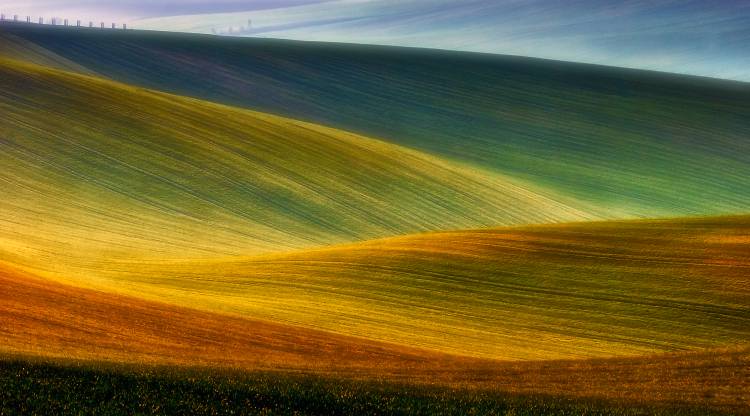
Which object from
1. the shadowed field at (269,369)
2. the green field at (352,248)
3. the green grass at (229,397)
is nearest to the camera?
the green grass at (229,397)

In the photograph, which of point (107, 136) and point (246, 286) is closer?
point (246, 286)

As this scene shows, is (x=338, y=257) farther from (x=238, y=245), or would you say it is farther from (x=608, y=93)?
(x=608, y=93)

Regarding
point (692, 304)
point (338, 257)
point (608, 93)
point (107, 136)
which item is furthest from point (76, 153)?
point (608, 93)

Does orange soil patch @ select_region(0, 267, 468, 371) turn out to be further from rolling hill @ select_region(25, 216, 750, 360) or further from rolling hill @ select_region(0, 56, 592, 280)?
rolling hill @ select_region(0, 56, 592, 280)

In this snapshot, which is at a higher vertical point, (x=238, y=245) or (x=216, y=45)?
(x=216, y=45)

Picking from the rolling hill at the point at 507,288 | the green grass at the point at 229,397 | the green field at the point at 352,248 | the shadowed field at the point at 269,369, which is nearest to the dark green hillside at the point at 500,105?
the green field at the point at 352,248

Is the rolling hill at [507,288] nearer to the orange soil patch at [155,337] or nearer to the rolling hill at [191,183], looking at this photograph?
the orange soil patch at [155,337]

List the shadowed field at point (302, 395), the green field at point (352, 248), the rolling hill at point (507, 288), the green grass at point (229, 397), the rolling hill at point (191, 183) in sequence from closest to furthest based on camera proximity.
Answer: the green grass at point (229, 397)
the shadowed field at point (302, 395)
the green field at point (352, 248)
the rolling hill at point (507, 288)
the rolling hill at point (191, 183)
